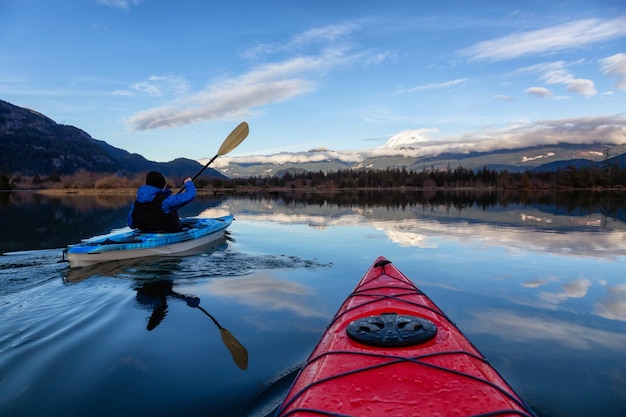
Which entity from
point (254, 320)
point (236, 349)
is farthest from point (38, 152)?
point (236, 349)

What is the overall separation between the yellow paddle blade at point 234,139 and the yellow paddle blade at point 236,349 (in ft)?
28.2

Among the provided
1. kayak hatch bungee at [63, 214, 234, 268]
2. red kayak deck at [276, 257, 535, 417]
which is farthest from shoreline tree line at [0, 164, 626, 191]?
red kayak deck at [276, 257, 535, 417]

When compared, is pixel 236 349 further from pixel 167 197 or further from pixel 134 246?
pixel 167 197

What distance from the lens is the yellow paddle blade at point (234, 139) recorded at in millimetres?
12906

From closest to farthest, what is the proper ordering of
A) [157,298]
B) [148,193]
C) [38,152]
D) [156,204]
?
[157,298] → [148,193] → [156,204] → [38,152]

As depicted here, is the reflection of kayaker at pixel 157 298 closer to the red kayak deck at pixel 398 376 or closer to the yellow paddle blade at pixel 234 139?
the red kayak deck at pixel 398 376

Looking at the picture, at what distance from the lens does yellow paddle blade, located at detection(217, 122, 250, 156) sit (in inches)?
508

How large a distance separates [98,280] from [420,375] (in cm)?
736

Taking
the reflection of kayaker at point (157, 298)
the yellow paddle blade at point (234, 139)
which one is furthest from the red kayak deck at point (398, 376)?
the yellow paddle blade at point (234, 139)

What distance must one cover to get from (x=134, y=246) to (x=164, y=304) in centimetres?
340

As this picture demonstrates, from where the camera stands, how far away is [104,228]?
650 inches

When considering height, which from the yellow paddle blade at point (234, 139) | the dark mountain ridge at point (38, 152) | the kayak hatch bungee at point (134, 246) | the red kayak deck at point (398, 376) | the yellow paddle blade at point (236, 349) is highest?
the dark mountain ridge at point (38, 152)

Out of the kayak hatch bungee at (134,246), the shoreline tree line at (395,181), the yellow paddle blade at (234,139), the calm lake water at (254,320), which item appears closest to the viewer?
the calm lake water at (254,320)

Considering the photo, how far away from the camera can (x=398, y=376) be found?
2.55 m
